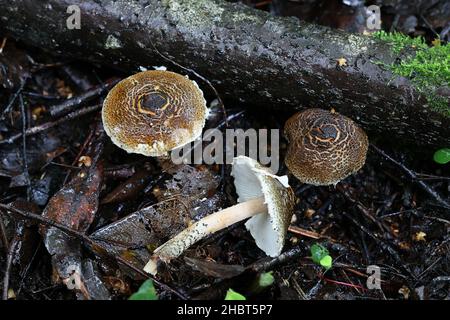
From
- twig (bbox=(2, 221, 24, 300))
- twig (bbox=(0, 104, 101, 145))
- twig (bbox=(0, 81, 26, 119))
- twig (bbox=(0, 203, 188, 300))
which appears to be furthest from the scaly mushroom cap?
twig (bbox=(0, 81, 26, 119))

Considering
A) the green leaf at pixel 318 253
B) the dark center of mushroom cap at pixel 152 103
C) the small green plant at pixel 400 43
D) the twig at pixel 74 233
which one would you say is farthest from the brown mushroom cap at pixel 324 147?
the twig at pixel 74 233

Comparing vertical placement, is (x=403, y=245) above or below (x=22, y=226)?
below

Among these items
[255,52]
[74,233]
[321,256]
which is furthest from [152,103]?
[321,256]

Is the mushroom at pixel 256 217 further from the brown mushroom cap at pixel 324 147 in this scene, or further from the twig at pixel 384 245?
the twig at pixel 384 245

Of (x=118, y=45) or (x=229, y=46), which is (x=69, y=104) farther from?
(x=229, y=46)

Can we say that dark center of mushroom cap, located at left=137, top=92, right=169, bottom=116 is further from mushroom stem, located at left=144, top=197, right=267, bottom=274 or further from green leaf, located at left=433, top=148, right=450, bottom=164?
green leaf, located at left=433, top=148, right=450, bottom=164

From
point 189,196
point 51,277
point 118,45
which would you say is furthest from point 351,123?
point 51,277
